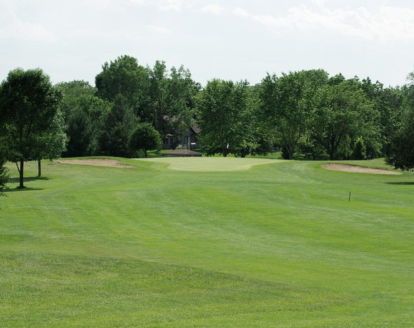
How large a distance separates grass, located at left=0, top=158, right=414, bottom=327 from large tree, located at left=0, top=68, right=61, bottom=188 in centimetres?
913

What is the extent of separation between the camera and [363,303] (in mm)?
12148

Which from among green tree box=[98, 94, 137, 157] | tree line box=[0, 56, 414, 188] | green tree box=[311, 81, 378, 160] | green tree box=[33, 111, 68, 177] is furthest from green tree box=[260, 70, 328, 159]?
green tree box=[33, 111, 68, 177]

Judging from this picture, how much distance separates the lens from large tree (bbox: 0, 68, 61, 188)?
155 ft

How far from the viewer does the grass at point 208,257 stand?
35.9ft

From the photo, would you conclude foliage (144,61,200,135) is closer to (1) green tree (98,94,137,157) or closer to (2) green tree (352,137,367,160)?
(1) green tree (98,94,137,157)

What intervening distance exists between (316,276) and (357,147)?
85853 millimetres

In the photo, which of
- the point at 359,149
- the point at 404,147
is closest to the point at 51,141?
the point at 404,147

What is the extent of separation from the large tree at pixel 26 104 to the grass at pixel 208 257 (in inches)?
360

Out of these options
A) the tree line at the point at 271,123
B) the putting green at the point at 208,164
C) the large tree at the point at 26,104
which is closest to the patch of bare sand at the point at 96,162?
the putting green at the point at 208,164

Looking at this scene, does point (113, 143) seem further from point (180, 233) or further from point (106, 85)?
point (180, 233)

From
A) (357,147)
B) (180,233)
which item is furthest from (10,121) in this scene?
(357,147)

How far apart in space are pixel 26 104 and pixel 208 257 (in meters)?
33.9

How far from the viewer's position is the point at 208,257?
733 inches

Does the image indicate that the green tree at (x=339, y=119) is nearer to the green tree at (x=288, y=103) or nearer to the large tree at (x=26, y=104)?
the green tree at (x=288, y=103)
